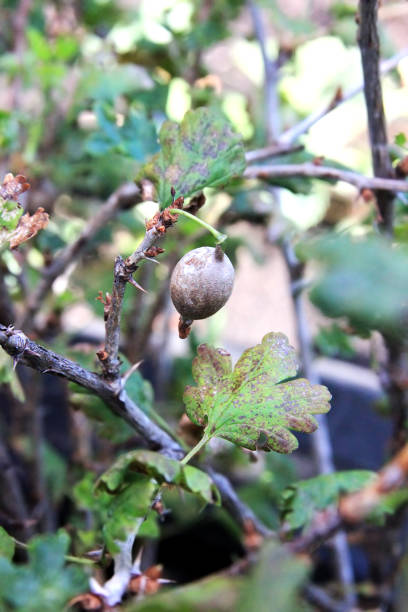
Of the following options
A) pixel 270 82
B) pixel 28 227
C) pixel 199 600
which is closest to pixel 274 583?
pixel 199 600

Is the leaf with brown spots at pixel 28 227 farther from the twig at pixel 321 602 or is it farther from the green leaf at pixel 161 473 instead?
the twig at pixel 321 602

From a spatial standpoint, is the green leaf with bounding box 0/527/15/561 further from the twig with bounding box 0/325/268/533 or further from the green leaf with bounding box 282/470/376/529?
the green leaf with bounding box 282/470/376/529

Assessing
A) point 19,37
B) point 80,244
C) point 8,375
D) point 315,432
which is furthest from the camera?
point 19,37

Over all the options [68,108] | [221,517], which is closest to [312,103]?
[68,108]

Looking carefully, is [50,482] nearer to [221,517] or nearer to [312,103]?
[221,517]

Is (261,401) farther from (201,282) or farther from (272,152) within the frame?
(272,152)

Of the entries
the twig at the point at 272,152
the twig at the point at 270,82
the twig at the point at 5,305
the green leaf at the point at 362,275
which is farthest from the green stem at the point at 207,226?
the twig at the point at 270,82
